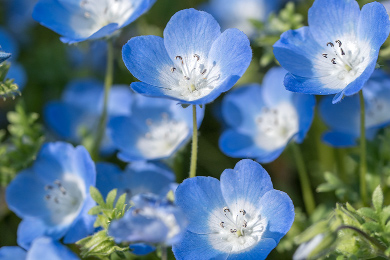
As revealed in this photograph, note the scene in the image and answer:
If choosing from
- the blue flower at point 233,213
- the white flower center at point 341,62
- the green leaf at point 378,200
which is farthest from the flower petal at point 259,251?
the white flower center at point 341,62

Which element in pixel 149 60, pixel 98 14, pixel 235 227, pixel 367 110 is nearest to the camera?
pixel 235 227

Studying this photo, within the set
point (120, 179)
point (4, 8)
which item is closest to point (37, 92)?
point (4, 8)

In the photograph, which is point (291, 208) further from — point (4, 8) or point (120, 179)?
point (4, 8)

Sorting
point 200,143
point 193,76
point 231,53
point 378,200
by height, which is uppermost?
point 231,53

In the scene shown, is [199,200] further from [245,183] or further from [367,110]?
[367,110]

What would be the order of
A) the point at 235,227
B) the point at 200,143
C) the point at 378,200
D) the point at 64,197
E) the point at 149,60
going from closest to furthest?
1. the point at 378,200
2. the point at 235,227
3. the point at 149,60
4. the point at 64,197
5. the point at 200,143

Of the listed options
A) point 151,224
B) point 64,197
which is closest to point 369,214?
point 151,224

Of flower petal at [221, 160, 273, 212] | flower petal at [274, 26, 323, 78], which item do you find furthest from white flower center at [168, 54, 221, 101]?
flower petal at [221, 160, 273, 212]
